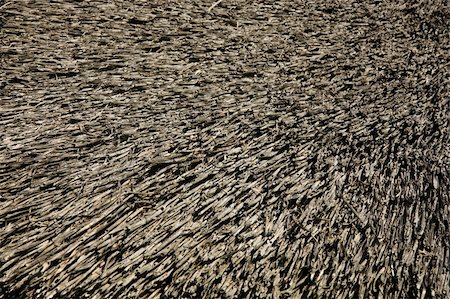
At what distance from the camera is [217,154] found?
118 cm

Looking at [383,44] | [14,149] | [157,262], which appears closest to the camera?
[157,262]

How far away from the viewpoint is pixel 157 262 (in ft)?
3.48

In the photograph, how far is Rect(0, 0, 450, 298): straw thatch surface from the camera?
1.06m

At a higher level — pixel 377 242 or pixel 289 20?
pixel 289 20

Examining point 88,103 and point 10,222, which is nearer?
point 10,222

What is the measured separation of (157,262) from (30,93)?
2.00ft

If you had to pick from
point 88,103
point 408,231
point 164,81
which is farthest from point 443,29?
point 88,103

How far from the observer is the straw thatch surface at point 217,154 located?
1.06 metres

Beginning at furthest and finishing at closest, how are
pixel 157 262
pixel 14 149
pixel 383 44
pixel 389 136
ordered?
pixel 383 44
pixel 389 136
pixel 14 149
pixel 157 262

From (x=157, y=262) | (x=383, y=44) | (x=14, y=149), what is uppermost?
(x=383, y=44)

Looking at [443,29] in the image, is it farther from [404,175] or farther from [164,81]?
[164,81]

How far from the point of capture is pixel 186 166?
1.16m

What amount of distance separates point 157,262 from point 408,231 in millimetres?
598

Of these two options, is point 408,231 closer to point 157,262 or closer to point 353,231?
point 353,231
